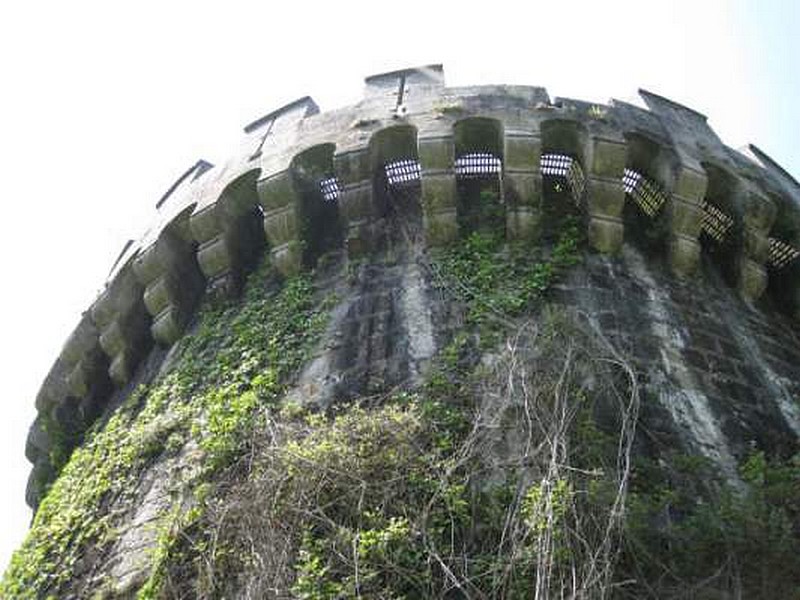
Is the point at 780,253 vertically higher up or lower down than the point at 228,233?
lower down

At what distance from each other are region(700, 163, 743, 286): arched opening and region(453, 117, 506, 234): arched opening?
71.3 inches

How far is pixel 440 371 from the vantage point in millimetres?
6402

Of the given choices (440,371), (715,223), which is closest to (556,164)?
(715,223)

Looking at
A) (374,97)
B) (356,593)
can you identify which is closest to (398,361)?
(356,593)

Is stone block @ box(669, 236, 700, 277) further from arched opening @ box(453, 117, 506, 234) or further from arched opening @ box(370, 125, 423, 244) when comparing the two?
arched opening @ box(370, 125, 423, 244)

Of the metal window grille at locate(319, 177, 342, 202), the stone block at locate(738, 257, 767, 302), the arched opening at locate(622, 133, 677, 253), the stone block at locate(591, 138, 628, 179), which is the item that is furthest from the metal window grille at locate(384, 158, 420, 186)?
the stone block at locate(738, 257, 767, 302)

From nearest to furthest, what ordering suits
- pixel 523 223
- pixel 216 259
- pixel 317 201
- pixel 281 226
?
pixel 523 223 → pixel 281 226 → pixel 216 259 → pixel 317 201

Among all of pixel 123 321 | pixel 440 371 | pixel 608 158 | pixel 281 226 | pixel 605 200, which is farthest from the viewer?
pixel 123 321

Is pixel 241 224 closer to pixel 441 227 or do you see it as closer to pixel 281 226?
pixel 281 226

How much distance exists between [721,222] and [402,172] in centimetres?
283

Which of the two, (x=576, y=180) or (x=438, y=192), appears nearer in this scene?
(x=438, y=192)

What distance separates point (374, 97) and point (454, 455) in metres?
4.45

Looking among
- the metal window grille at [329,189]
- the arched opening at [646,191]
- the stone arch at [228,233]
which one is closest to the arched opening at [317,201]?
the metal window grille at [329,189]

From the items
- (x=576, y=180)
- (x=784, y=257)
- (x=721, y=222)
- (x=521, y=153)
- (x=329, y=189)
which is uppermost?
(x=329, y=189)
